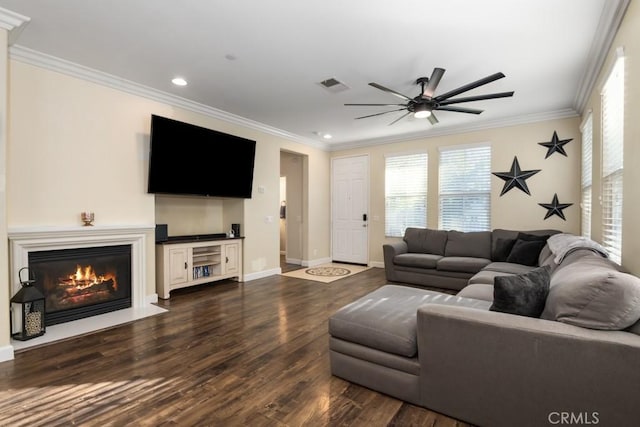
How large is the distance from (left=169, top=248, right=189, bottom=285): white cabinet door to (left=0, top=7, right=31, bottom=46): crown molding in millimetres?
2764

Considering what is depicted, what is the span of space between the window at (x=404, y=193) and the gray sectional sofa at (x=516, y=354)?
13.5 feet

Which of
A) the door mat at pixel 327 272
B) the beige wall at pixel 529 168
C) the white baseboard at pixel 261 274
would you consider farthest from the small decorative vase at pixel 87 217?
the beige wall at pixel 529 168

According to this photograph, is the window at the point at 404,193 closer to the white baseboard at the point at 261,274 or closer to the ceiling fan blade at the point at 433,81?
the white baseboard at the point at 261,274

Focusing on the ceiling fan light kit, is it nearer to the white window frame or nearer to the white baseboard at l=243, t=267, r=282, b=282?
the white window frame

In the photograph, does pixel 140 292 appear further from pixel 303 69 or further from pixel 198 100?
pixel 303 69

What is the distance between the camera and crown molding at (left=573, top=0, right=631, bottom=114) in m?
2.39

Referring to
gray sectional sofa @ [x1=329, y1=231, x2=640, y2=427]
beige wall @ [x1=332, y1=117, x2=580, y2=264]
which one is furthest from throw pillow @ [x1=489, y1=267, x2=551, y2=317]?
beige wall @ [x1=332, y1=117, x2=580, y2=264]

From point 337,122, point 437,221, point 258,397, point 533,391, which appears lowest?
point 258,397

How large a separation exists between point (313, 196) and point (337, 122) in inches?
80.8

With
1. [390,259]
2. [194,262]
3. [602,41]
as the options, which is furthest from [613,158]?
[194,262]

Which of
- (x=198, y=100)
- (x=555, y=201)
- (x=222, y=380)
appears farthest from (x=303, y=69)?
(x=555, y=201)

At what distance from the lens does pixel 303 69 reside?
3.47 metres

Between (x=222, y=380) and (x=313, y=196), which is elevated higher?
(x=313, y=196)

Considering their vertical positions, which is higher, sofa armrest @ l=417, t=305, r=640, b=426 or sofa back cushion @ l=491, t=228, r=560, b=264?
sofa back cushion @ l=491, t=228, r=560, b=264
